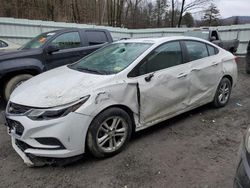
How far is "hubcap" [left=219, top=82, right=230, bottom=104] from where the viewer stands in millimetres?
5180

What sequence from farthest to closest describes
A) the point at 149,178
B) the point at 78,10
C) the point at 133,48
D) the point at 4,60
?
1. the point at 78,10
2. the point at 4,60
3. the point at 133,48
4. the point at 149,178

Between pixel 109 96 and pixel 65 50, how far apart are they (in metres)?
3.61

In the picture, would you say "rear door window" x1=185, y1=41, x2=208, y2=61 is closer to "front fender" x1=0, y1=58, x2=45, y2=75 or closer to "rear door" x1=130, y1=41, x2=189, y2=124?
"rear door" x1=130, y1=41, x2=189, y2=124

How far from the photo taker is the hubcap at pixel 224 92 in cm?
518

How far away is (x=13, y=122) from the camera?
3213 mm

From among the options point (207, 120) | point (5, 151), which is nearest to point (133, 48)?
point (207, 120)

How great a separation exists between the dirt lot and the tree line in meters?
13.5

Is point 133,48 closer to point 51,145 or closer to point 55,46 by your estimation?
point 51,145

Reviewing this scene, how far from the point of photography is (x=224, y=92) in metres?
5.27

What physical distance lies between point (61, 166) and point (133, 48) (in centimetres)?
212

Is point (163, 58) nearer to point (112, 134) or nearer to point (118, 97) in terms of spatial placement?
point (118, 97)

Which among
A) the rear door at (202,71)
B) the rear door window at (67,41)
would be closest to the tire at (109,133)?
the rear door at (202,71)

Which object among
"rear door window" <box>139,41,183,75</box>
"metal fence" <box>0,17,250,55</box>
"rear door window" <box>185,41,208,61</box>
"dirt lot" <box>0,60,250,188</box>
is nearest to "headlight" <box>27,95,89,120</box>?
"dirt lot" <box>0,60,250,188</box>

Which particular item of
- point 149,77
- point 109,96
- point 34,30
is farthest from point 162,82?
point 34,30
